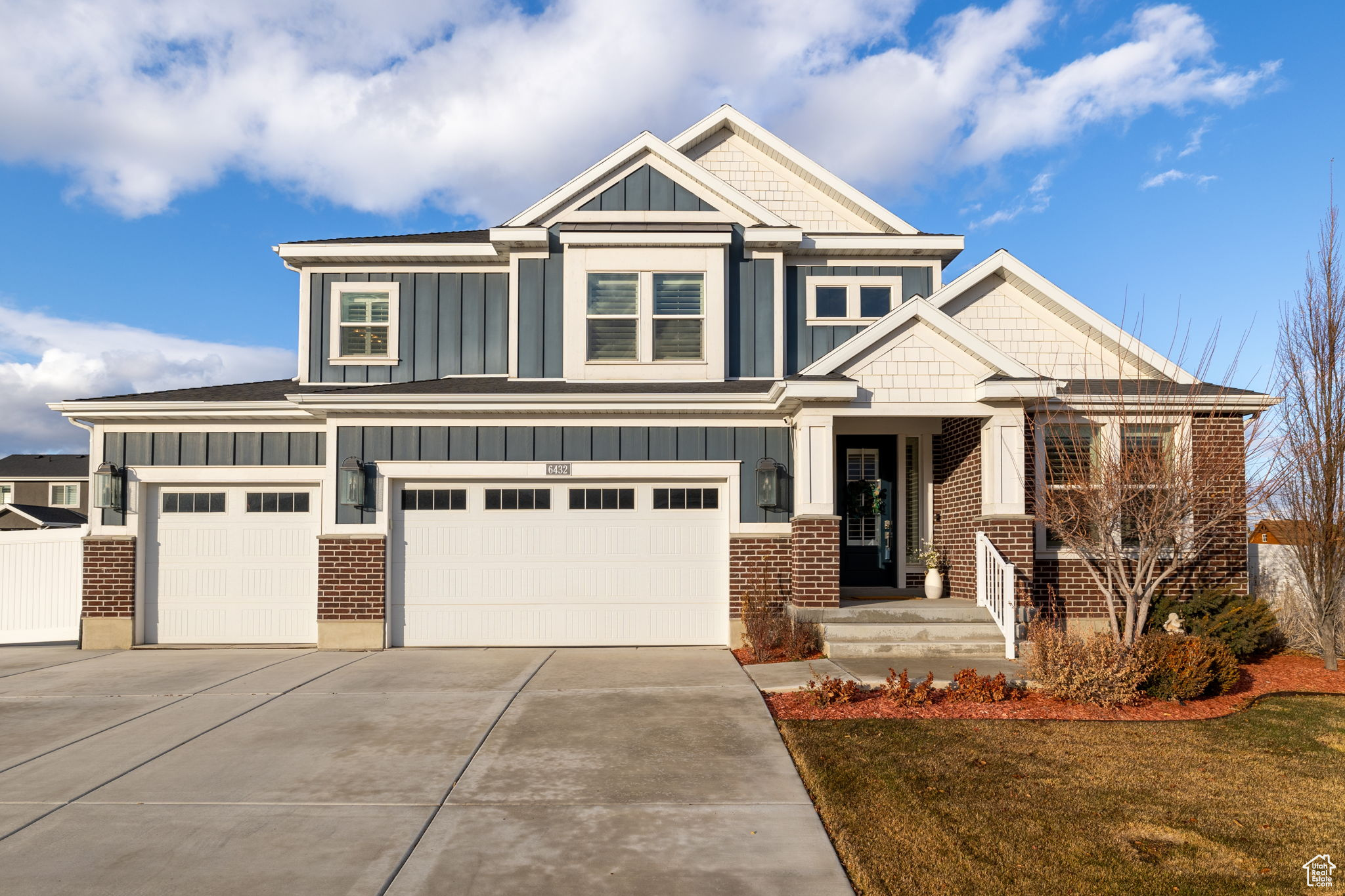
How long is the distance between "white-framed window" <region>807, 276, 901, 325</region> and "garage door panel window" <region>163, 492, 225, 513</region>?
9.60 metres

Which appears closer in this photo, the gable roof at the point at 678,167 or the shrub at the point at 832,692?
the shrub at the point at 832,692

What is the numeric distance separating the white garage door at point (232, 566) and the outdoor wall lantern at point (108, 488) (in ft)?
1.64

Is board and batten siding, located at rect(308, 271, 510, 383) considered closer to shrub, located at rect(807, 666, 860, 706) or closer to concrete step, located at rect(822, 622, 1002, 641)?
concrete step, located at rect(822, 622, 1002, 641)

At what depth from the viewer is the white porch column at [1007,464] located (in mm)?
11859

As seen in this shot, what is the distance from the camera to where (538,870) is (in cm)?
486

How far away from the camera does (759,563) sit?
495 inches

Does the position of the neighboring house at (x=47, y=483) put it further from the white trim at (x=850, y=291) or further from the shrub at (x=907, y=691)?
the shrub at (x=907, y=691)

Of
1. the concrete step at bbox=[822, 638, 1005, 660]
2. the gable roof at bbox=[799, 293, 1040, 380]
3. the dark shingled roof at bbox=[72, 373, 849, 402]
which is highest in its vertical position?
the gable roof at bbox=[799, 293, 1040, 380]

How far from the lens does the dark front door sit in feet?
46.9

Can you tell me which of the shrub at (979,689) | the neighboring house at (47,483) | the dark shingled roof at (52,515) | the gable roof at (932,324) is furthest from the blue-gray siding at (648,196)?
the neighboring house at (47,483)

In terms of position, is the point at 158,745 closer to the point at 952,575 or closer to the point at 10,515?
the point at 952,575

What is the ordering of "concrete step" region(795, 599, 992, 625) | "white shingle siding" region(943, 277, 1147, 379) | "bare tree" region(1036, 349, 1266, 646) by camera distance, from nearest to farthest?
"bare tree" region(1036, 349, 1266, 646), "concrete step" region(795, 599, 992, 625), "white shingle siding" region(943, 277, 1147, 379)

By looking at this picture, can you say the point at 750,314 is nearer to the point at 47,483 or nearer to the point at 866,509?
the point at 866,509

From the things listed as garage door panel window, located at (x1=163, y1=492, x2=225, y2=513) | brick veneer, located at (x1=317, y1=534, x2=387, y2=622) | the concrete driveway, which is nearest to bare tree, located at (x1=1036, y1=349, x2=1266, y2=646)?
the concrete driveway
